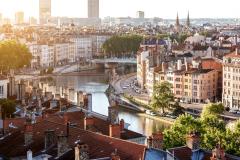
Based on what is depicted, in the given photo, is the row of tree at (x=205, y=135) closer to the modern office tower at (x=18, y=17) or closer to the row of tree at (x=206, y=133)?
the row of tree at (x=206, y=133)

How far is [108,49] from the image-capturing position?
71.0m

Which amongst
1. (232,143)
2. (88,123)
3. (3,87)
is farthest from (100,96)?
(88,123)

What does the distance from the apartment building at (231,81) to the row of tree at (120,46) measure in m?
35.3

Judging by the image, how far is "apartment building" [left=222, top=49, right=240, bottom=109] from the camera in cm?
3491

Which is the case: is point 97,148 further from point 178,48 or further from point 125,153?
point 178,48

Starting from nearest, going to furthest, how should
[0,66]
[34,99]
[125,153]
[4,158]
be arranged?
[125,153] < [4,158] < [34,99] < [0,66]

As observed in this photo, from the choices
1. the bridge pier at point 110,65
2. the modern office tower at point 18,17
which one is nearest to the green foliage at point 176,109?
the bridge pier at point 110,65

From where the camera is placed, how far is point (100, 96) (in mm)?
39719

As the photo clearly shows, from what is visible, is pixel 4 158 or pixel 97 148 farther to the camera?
pixel 4 158

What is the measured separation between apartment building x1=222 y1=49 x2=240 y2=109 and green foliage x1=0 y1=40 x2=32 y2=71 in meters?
16.1

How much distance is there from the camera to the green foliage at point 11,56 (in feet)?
144

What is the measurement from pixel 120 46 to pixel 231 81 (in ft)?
121

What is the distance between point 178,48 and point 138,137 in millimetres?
41044

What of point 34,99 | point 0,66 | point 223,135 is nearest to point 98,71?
point 0,66
